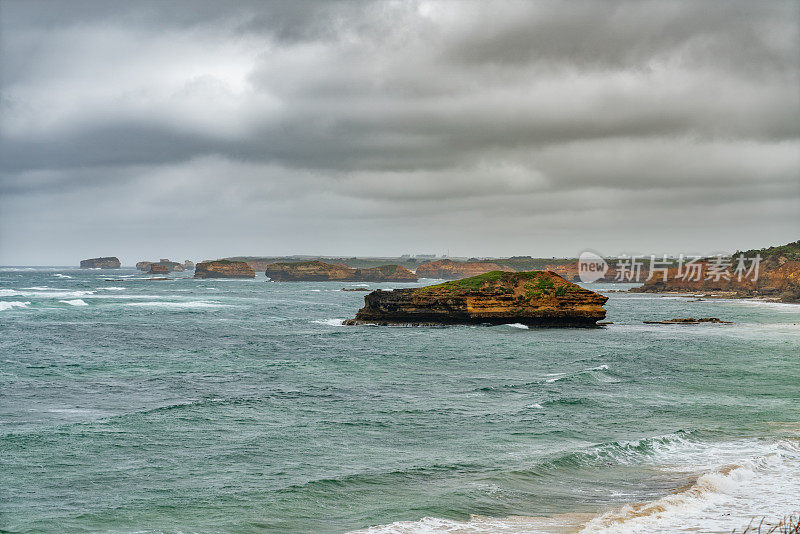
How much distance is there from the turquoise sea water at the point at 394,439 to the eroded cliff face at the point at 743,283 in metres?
85.8

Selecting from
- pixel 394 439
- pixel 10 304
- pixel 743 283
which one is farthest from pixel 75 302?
pixel 743 283

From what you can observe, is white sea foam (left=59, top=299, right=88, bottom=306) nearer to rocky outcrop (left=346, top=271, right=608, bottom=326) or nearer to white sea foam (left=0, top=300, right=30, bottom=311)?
white sea foam (left=0, top=300, right=30, bottom=311)

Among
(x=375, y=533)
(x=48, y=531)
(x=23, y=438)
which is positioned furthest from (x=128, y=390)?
(x=375, y=533)

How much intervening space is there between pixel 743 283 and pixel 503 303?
99.2 meters

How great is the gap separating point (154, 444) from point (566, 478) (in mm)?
12519

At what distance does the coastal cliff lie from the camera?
12375cm

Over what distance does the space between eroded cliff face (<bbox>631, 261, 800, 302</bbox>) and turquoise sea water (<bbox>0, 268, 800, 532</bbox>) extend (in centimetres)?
8582

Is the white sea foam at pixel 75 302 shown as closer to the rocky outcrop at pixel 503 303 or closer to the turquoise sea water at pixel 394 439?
the rocky outcrop at pixel 503 303

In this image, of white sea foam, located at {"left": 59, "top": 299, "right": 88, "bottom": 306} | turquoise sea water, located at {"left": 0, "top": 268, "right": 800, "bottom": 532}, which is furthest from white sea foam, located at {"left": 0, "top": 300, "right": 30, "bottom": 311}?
turquoise sea water, located at {"left": 0, "top": 268, "right": 800, "bottom": 532}

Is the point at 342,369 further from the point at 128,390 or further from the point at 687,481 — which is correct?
the point at 687,481

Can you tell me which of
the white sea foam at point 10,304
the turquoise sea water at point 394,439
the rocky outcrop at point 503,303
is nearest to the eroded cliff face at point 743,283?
the rocky outcrop at point 503,303

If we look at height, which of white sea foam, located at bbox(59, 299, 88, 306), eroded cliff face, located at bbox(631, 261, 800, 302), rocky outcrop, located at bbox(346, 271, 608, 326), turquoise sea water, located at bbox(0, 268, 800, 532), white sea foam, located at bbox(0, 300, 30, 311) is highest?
eroded cliff face, located at bbox(631, 261, 800, 302)

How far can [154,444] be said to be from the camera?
69.1 ft

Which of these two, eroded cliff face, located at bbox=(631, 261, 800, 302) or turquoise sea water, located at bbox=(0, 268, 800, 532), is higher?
eroded cliff face, located at bbox=(631, 261, 800, 302)
